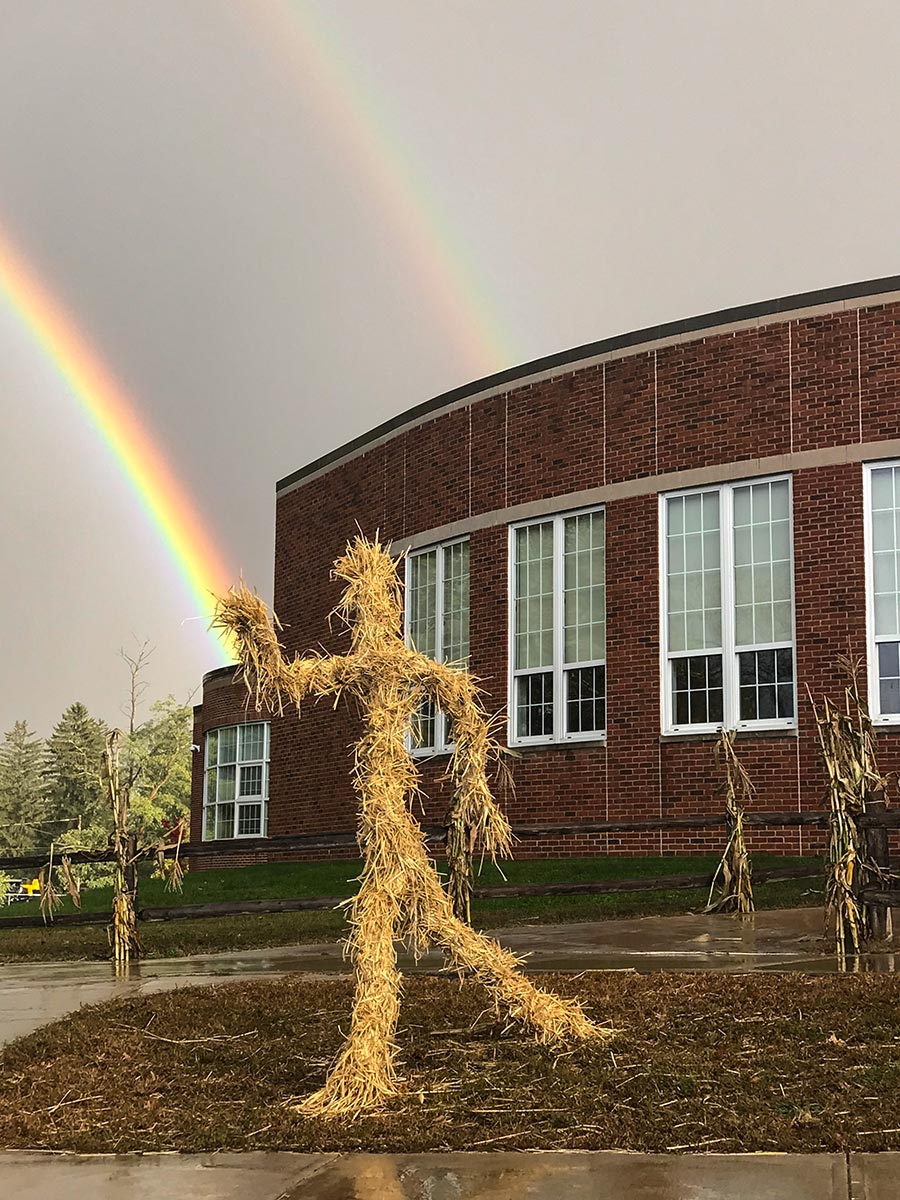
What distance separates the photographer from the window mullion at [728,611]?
58.5ft

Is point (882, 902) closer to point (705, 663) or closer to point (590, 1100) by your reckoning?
point (590, 1100)

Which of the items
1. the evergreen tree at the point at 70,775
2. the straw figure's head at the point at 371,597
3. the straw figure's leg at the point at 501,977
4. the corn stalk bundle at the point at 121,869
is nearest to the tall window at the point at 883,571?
the corn stalk bundle at the point at 121,869

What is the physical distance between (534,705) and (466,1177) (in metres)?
16.1

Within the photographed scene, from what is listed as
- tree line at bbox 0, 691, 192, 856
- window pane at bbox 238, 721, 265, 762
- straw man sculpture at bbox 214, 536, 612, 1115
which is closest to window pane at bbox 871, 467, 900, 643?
straw man sculpture at bbox 214, 536, 612, 1115

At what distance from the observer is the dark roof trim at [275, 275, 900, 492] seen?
17.2 meters

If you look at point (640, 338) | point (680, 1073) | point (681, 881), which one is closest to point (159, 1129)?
point (680, 1073)

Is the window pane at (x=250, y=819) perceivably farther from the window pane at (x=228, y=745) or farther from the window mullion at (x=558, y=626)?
the window mullion at (x=558, y=626)

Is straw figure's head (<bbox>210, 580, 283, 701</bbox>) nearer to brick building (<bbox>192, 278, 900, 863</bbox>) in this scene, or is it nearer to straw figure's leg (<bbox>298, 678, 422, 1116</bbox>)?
straw figure's leg (<bbox>298, 678, 422, 1116</bbox>)

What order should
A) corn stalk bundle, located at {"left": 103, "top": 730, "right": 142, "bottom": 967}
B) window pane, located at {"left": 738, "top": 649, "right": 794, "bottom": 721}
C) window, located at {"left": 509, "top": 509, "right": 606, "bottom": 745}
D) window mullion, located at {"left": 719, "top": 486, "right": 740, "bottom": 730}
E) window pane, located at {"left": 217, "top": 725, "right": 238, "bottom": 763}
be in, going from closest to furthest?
corn stalk bundle, located at {"left": 103, "top": 730, "right": 142, "bottom": 967}, window pane, located at {"left": 738, "top": 649, "right": 794, "bottom": 721}, window mullion, located at {"left": 719, "top": 486, "right": 740, "bottom": 730}, window, located at {"left": 509, "top": 509, "right": 606, "bottom": 745}, window pane, located at {"left": 217, "top": 725, "right": 238, "bottom": 763}

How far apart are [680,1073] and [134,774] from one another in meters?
7.32

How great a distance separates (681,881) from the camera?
14055 millimetres

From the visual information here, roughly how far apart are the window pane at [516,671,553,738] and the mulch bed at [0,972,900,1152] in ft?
39.0

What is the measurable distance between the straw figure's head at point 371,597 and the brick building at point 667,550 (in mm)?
8921

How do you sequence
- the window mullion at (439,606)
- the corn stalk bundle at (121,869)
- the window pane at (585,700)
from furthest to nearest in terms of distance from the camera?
the window mullion at (439,606) → the window pane at (585,700) → the corn stalk bundle at (121,869)
